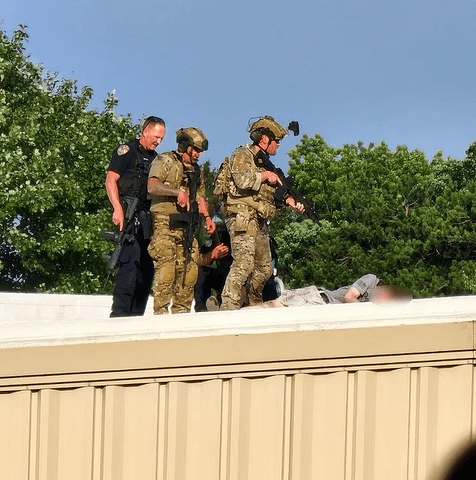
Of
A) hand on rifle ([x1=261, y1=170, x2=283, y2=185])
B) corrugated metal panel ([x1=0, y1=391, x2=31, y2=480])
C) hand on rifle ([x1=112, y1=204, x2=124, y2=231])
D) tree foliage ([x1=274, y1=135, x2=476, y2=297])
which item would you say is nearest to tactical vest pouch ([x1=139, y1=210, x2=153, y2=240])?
hand on rifle ([x1=112, y1=204, x2=124, y2=231])

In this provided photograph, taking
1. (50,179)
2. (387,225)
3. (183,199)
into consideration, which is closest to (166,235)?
(183,199)

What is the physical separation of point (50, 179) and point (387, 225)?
2073 cm

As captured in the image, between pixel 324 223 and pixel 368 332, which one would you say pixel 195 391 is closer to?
pixel 368 332

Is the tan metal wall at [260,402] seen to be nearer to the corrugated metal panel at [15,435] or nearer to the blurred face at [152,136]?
the corrugated metal panel at [15,435]

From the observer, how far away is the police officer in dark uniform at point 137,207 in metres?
11.9

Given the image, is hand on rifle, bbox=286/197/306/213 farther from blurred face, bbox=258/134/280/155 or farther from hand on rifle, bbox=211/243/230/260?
hand on rifle, bbox=211/243/230/260

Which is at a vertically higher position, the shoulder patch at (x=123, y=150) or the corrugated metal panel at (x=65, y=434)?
the shoulder patch at (x=123, y=150)

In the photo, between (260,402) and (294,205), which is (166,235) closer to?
(294,205)

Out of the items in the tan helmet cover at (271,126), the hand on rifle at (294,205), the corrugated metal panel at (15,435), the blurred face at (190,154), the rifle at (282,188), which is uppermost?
the tan helmet cover at (271,126)

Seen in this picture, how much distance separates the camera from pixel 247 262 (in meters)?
12.1

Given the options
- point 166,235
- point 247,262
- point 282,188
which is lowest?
point 247,262

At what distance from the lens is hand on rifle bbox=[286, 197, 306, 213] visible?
12.1 metres

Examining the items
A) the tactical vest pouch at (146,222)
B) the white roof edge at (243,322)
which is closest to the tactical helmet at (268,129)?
the tactical vest pouch at (146,222)

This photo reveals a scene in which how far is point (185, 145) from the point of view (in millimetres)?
11922
